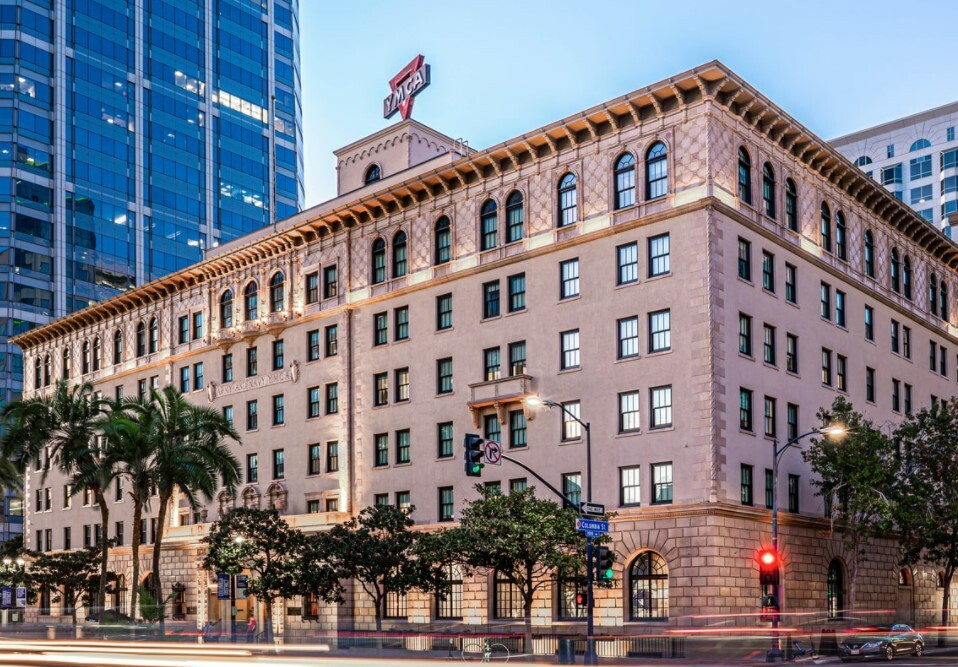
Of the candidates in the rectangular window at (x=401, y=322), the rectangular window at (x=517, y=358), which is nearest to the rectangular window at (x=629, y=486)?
the rectangular window at (x=517, y=358)

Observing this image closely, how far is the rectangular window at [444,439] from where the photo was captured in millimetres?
56031

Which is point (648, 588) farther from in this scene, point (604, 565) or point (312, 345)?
point (312, 345)

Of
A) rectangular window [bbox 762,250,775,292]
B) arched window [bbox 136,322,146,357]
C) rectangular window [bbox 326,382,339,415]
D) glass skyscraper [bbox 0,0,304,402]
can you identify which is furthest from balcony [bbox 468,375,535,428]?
glass skyscraper [bbox 0,0,304,402]

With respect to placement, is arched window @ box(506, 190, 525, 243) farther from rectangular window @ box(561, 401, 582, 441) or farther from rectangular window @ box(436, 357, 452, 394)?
rectangular window @ box(561, 401, 582, 441)

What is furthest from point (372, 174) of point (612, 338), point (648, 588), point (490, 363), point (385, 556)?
point (648, 588)

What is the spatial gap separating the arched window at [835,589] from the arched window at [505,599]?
13.8 m

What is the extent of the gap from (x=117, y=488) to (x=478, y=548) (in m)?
42.9

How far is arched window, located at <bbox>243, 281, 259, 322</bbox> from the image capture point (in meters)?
68.7

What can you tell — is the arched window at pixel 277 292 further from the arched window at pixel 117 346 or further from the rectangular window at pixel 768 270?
the rectangular window at pixel 768 270

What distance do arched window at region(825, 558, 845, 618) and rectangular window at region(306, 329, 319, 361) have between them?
28.9 metres

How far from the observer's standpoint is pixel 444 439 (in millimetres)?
56344

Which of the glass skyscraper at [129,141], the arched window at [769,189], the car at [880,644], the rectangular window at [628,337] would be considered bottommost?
the car at [880,644]

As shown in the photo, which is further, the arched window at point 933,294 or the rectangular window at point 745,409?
the arched window at point 933,294

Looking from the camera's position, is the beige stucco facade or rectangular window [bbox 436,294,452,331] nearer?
the beige stucco facade
